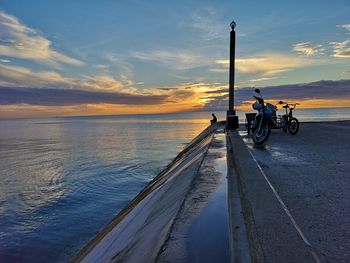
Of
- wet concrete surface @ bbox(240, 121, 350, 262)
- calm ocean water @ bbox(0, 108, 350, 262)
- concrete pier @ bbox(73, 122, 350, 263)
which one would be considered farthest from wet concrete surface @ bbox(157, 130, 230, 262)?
calm ocean water @ bbox(0, 108, 350, 262)

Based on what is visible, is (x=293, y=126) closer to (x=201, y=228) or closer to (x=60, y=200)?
(x=60, y=200)

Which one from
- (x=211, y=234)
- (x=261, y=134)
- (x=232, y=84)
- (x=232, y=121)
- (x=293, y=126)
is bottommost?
(x=211, y=234)

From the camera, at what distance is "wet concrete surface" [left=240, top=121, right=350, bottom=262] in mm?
2920

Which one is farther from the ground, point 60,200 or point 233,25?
point 233,25

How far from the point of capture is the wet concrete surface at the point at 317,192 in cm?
292

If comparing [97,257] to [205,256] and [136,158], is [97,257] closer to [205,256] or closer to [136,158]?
[205,256]

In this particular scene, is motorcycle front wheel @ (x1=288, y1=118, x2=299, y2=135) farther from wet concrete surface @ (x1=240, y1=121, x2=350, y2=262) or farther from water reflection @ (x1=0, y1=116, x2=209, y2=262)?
water reflection @ (x1=0, y1=116, x2=209, y2=262)

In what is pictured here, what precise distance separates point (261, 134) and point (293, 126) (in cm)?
482

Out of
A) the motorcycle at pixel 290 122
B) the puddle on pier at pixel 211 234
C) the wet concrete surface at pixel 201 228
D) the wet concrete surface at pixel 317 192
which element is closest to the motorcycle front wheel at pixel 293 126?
the motorcycle at pixel 290 122

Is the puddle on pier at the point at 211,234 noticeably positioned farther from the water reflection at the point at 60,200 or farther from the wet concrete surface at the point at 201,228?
the water reflection at the point at 60,200

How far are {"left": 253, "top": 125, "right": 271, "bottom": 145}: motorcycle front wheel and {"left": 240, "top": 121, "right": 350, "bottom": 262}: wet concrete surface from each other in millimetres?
1601

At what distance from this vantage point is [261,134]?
1062 cm

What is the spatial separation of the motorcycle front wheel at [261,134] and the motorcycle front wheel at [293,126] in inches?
171

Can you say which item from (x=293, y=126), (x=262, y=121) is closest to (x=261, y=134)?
(x=262, y=121)
